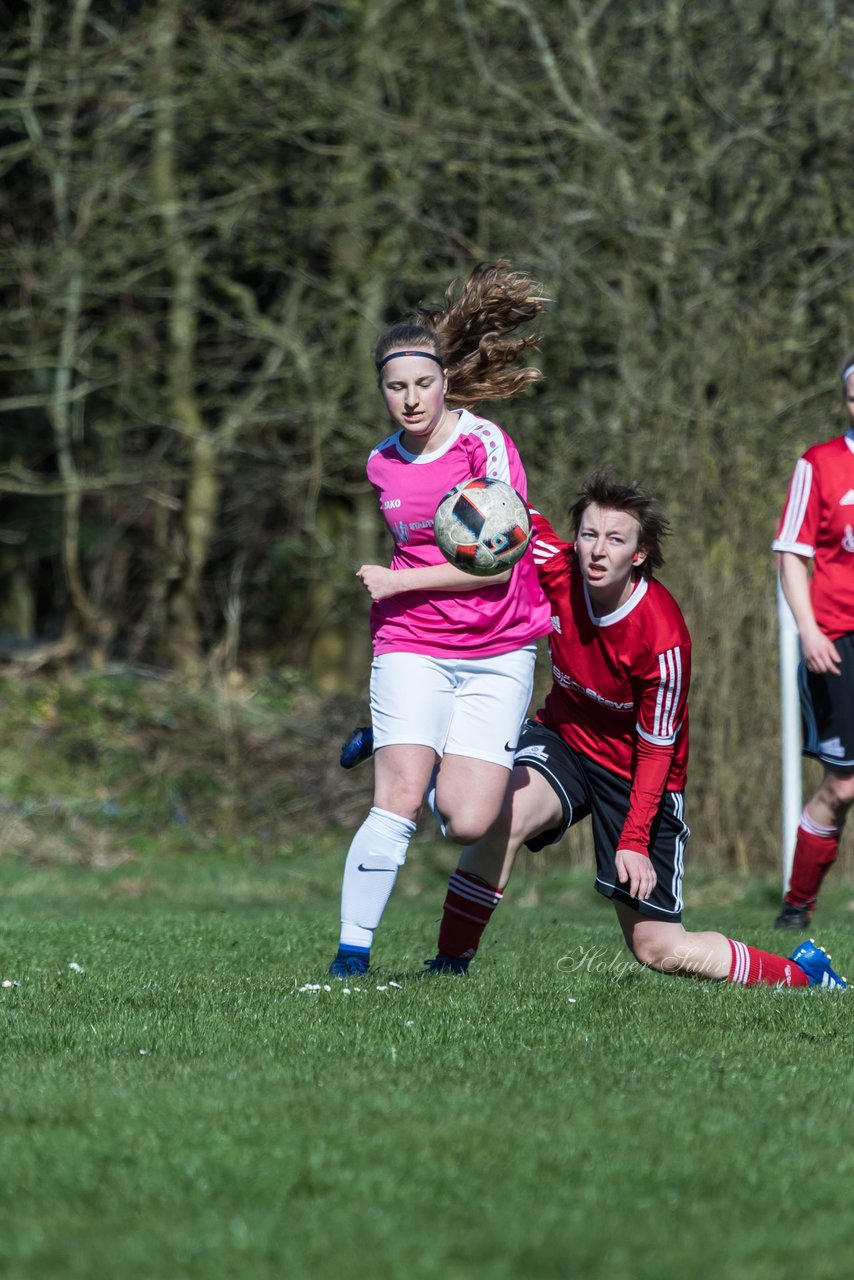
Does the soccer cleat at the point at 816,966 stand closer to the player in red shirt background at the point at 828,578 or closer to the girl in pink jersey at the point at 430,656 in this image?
the girl in pink jersey at the point at 430,656

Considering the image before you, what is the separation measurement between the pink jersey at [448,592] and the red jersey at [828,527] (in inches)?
84.6

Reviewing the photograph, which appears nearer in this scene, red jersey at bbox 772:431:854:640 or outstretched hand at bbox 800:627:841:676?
outstretched hand at bbox 800:627:841:676

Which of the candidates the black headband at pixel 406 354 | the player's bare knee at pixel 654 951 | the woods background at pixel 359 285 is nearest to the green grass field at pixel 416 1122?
the player's bare knee at pixel 654 951

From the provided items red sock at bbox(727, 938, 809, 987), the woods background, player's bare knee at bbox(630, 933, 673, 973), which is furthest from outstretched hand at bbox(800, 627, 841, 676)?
the woods background

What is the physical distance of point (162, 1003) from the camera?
530cm

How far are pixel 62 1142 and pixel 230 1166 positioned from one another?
1.39 ft

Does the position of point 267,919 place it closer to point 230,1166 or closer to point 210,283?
point 230,1166

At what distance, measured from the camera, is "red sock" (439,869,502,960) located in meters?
5.86

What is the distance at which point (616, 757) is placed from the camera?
18.9 feet

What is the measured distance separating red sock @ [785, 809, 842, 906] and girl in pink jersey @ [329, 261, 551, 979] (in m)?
2.50

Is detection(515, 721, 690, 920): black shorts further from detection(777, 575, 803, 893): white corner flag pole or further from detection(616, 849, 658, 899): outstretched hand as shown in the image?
detection(777, 575, 803, 893): white corner flag pole

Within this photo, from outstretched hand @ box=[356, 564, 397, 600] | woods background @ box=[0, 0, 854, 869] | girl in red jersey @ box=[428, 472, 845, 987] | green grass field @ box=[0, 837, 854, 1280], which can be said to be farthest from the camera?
woods background @ box=[0, 0, 854, 869]

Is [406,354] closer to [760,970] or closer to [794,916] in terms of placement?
[760,970]

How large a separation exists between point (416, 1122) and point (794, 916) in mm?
4712
